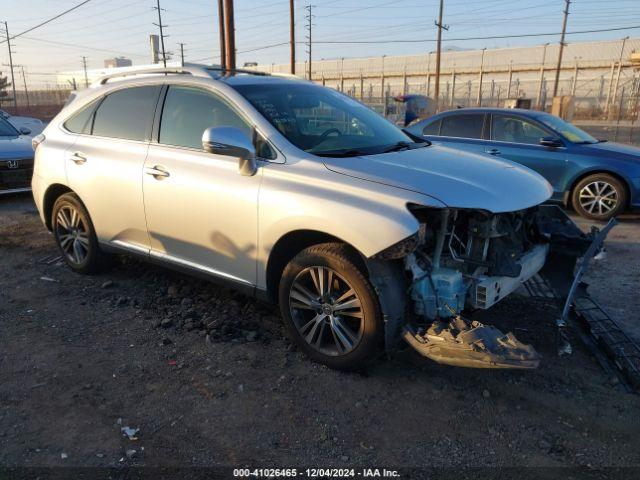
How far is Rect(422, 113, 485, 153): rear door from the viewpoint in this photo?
26.9 feet

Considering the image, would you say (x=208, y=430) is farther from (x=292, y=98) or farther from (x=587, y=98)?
(x=587, y=98)

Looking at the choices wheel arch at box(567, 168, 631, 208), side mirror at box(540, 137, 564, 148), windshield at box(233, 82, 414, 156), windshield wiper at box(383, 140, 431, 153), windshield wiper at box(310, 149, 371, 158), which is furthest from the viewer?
side mirror at box(540, 137, 564, 148)

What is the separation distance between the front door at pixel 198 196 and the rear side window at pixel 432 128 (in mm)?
5665

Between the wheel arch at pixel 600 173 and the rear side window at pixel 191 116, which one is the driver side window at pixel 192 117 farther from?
the wheel arch at pixel 600 173

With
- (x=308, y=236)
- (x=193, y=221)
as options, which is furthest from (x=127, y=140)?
(x=308, y=236)

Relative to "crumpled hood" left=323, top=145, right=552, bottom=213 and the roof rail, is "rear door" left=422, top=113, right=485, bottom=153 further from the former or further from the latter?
the roof rail

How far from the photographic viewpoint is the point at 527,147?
784 centimetres

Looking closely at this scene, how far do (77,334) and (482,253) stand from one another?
3.06 meters

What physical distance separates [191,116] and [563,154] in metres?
6.01

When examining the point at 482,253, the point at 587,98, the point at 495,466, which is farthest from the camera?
the point at 587,98

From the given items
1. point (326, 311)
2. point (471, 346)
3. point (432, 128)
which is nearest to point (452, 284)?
point (471, 346)

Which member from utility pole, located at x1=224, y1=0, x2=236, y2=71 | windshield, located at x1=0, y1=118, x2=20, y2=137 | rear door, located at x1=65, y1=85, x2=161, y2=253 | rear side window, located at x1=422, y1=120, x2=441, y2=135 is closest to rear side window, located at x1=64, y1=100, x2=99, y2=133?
rear door, located at x1=65, y1=85, x2=161, y2=253

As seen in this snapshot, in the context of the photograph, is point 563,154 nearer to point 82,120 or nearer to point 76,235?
point 82,120

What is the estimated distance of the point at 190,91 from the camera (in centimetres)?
398
